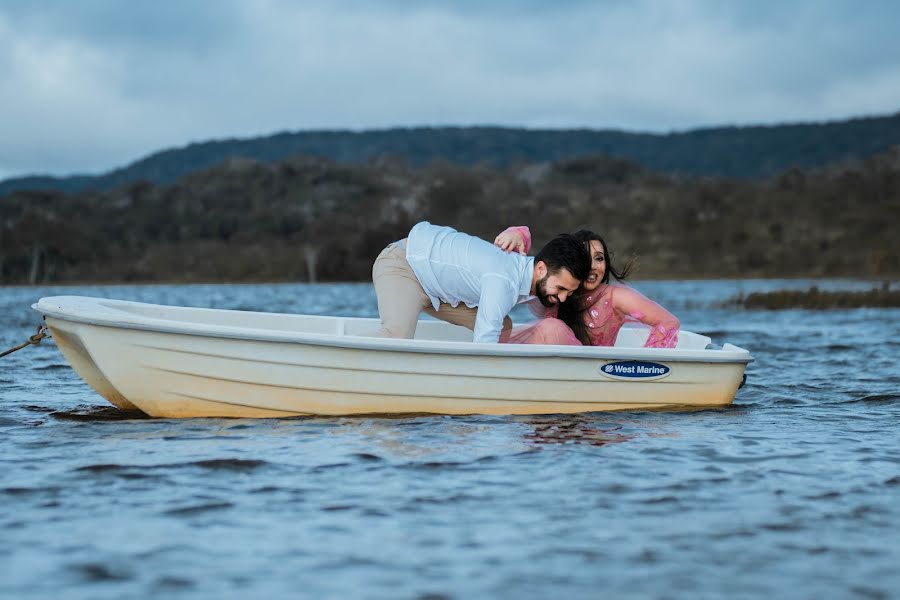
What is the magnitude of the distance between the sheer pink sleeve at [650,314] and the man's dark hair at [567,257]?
2.60 feet

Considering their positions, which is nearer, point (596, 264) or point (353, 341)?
point (353, 341)

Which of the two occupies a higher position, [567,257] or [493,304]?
[567,257]

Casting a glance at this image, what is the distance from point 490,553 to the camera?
439 centimetres

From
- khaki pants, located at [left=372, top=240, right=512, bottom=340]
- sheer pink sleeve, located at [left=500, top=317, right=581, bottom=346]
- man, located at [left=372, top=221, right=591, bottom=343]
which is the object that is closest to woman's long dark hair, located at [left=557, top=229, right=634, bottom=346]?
sheer pink sleeve, located at [left=500, top=317, right=581, bottom=346]

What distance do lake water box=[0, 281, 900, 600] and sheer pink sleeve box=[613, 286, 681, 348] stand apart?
0.61 m

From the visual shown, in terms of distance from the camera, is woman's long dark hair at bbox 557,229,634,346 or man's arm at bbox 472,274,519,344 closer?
man's arm at bbox 472,274,519,344

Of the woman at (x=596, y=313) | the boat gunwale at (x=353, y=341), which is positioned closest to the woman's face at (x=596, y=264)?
the woman at (x=596, y=313)

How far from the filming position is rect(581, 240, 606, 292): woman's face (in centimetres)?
759

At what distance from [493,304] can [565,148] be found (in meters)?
101

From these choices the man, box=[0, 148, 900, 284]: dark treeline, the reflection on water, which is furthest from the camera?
box=[0, 148, 900, 284]: dark treeline

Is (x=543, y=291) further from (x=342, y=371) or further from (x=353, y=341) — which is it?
(x=342, y=371)

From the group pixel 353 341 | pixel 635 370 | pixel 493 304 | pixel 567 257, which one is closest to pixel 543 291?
pixel 567 257

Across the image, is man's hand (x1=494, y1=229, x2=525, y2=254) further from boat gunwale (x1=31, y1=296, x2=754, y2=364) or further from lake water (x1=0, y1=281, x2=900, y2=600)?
lake water (x1=0, y1=281, x2=900, y2=600)

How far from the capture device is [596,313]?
8.06 metres
